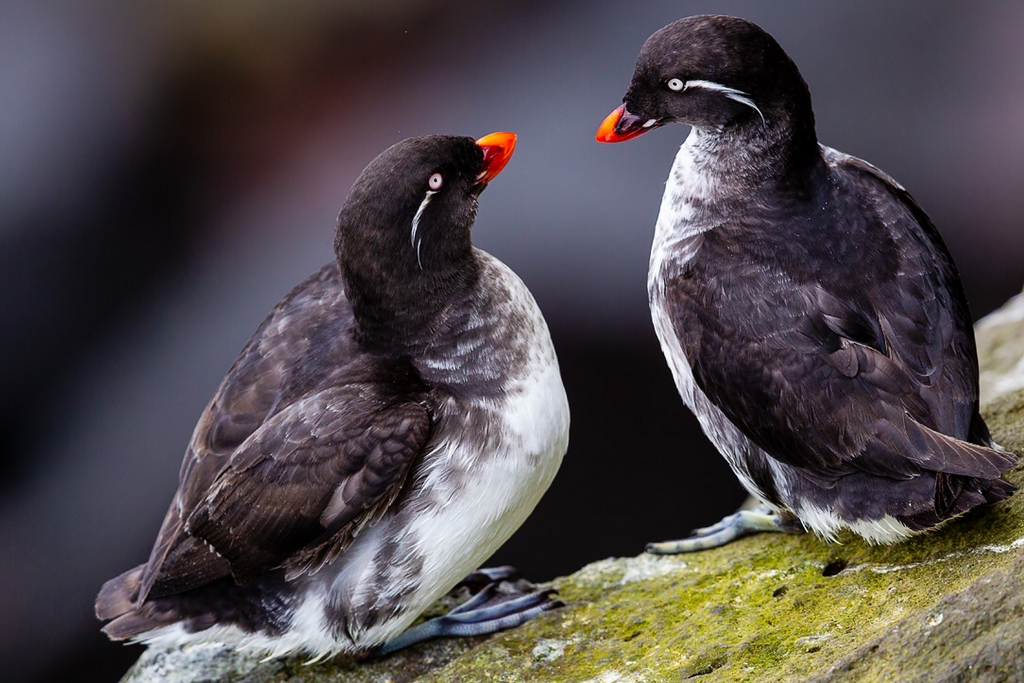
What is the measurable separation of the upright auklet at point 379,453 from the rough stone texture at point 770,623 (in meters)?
0.35

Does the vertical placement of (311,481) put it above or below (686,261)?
below

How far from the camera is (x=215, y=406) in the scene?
15.3ft

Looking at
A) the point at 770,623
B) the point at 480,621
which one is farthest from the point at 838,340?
the point at 480,621

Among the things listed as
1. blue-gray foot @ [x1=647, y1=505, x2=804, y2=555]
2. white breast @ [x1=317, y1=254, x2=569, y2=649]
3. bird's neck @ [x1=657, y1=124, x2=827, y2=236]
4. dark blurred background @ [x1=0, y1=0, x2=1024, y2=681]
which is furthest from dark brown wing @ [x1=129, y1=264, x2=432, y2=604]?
dark blurred background @ [x1=0, y1=0, x2=1024, y2=681]

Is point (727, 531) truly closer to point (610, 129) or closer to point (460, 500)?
point (460, 500)

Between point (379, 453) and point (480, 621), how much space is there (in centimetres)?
98

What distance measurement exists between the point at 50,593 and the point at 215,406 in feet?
10.6

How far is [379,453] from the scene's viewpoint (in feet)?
13.3

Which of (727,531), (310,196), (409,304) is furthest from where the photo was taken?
(310,196)

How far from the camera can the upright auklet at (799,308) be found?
3893 millimetres

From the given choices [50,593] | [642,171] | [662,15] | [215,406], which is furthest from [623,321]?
[50,593]

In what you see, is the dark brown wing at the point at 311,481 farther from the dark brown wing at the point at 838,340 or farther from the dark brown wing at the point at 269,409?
the dark brown wing at the point at 838,340

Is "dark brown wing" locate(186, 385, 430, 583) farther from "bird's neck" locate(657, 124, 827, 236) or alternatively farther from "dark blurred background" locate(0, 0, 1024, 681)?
"dark blurred background" locate(0, 0, 1024, 681)

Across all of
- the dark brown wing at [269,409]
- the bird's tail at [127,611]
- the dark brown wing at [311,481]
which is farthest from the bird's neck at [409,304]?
the bird's tail at [127,611]
